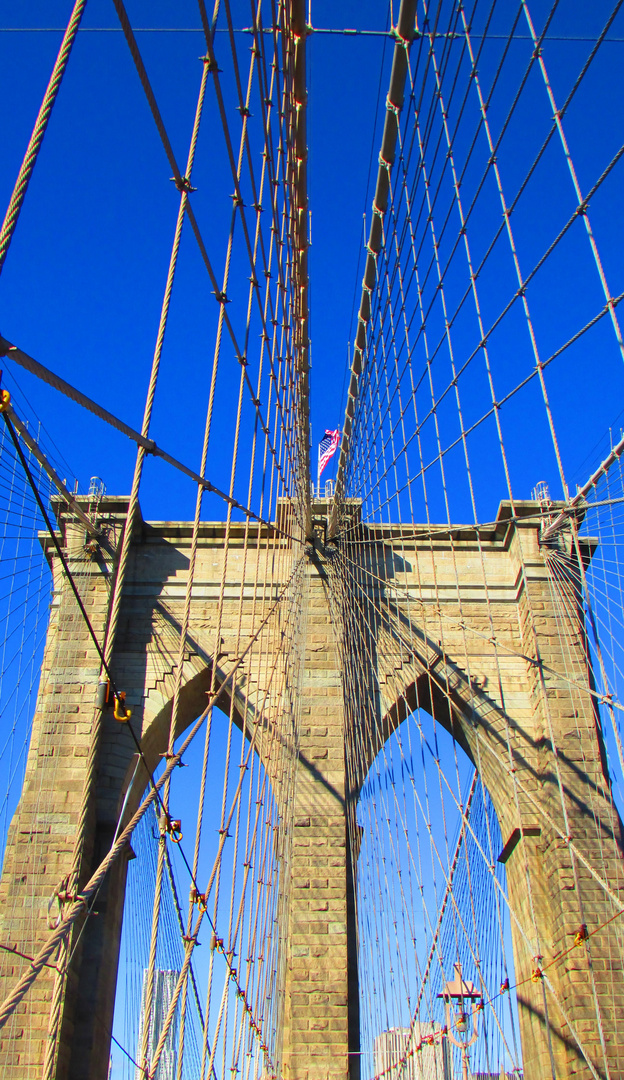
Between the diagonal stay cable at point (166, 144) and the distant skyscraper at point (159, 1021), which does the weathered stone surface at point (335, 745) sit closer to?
the distant skyscraper at point (159, 1021)

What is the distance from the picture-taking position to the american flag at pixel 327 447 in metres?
13.9

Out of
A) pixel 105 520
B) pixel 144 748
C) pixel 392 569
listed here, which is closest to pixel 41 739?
pixel 144 748

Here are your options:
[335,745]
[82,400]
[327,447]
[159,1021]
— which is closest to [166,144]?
[82,400]

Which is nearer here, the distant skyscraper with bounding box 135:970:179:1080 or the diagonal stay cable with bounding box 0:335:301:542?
the diagonal stay cable with bounding box 0:335:301:542

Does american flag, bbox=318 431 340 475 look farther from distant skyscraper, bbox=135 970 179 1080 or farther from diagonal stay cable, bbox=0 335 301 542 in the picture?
diagonal stay cable, bbox=0 335 301 542

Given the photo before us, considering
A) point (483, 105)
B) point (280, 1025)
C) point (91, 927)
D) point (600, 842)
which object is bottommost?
point (280, 1025)

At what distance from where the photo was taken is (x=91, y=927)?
10.4m

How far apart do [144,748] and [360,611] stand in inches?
123

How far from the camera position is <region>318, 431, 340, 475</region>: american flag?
13898 millimetres

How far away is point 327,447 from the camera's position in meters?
14.5

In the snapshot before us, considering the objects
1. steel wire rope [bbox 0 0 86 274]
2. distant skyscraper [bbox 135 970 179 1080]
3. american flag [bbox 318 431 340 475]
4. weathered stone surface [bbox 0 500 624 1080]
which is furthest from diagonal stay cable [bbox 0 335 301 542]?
american flag [bbox 318 431 340 475]

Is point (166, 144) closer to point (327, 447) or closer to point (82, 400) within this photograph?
point (82, 400)

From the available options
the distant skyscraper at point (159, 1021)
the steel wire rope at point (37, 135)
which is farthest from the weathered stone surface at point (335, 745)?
the steel wire rope at point (37, 135)

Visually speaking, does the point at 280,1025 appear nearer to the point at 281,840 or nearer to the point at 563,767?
the point at 281,840
